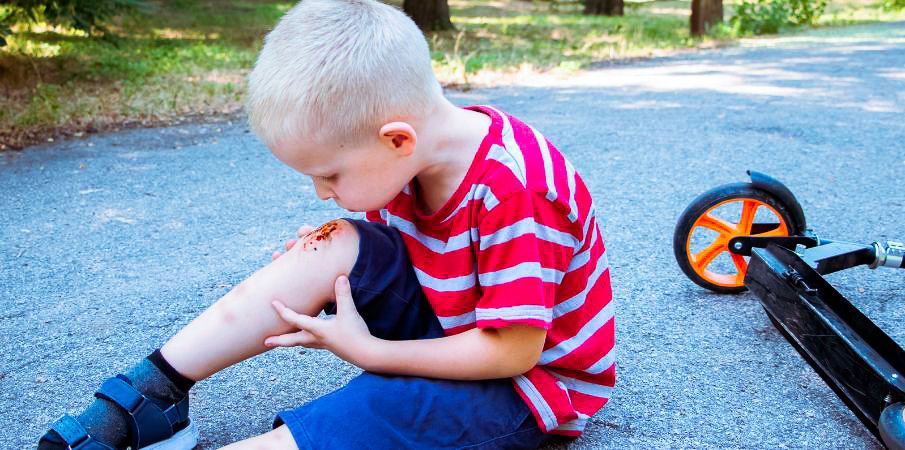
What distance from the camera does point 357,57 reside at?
1.28 meters

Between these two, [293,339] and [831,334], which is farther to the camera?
[831,334]

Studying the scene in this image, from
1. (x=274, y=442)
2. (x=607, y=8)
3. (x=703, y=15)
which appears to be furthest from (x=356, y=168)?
(x=607, y=8)

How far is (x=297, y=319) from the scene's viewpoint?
1.44 m

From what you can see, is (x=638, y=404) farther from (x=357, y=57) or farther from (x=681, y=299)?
(x=357, y=57)

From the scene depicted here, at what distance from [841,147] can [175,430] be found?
359 centimetres

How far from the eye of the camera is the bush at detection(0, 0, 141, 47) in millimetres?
5098

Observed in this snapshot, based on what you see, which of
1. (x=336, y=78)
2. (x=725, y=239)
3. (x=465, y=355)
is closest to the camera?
(x=336, y=78)

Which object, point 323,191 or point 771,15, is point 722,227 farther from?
point 771,15

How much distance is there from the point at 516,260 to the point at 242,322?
503 mm

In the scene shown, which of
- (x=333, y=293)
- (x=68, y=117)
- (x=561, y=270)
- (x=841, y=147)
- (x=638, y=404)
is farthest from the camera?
(x=68, y=117)

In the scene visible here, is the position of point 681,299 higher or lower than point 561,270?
lower

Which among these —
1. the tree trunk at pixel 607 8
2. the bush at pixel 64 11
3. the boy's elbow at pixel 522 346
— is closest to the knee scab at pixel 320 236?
the boy's elbow at pixel 522 346

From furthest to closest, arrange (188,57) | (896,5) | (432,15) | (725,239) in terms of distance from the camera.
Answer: (896,5) → (432,15) → (188,57) → (725,239)

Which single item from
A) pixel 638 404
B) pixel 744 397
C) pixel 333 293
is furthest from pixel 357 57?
pixel 744 397
